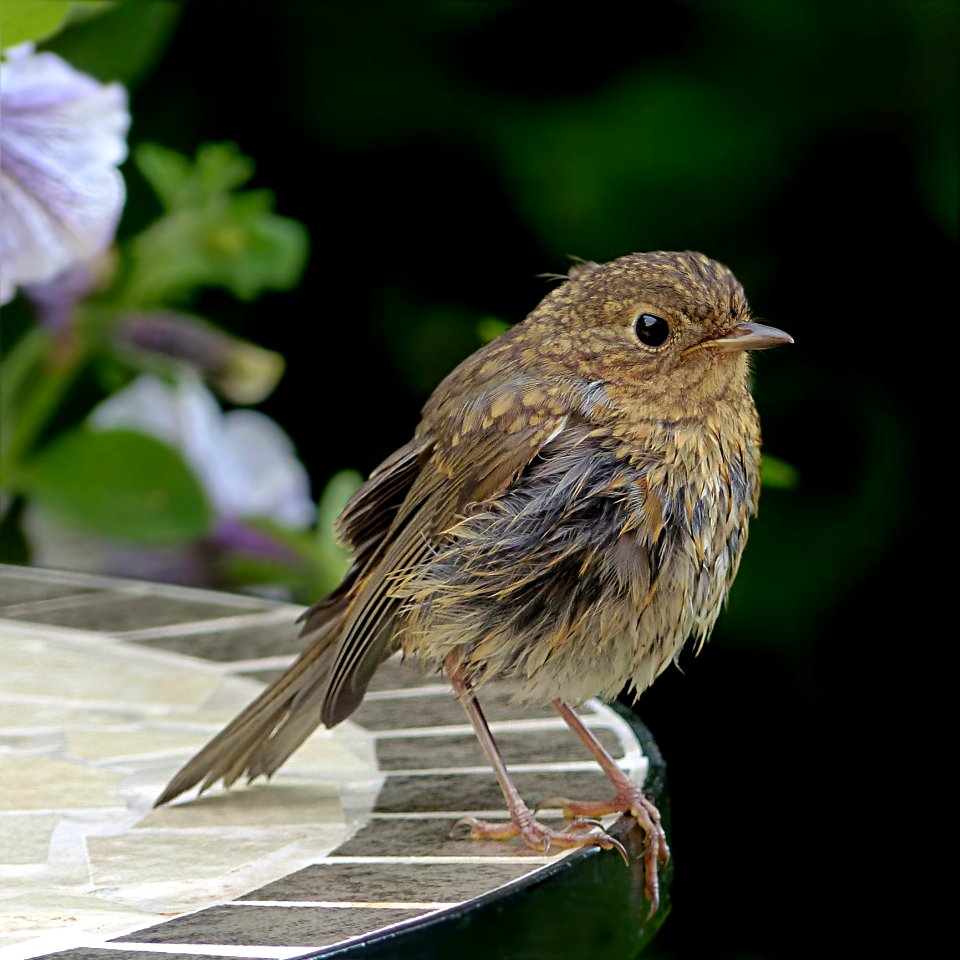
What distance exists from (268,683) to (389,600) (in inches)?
11.1

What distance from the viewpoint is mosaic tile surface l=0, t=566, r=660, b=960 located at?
1387 mm

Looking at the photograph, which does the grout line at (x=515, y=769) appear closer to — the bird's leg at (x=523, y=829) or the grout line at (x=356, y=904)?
the bird's leg at (x=523, y=829)

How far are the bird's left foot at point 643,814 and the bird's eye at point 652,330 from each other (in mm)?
545

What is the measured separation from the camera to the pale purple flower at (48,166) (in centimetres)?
186

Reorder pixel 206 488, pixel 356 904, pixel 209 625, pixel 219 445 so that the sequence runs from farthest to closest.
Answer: pixel 219 445, pixel 206 488, pixel 209 625, pixel 356 904

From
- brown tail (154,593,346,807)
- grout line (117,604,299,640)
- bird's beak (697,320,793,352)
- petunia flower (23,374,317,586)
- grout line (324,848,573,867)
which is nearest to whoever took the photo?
grout line (324,848,573,867)

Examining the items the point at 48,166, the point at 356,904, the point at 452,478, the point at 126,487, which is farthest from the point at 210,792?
the point at 126,487

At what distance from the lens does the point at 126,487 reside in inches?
108

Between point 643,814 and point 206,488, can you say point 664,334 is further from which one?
point 206,488

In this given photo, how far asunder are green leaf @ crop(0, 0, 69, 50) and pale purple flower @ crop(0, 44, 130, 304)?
0.09 m

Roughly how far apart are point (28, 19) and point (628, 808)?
935 millimetres

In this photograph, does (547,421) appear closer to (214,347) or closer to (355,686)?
(355,686)

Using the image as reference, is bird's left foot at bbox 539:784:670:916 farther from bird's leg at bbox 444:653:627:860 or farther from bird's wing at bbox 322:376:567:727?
bird's wing at bbox 322:376:567:727

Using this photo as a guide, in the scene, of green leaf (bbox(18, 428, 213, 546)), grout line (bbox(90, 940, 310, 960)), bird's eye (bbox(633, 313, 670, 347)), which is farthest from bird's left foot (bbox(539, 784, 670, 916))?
green leaf (bbox(18, 428, 213, 546))
